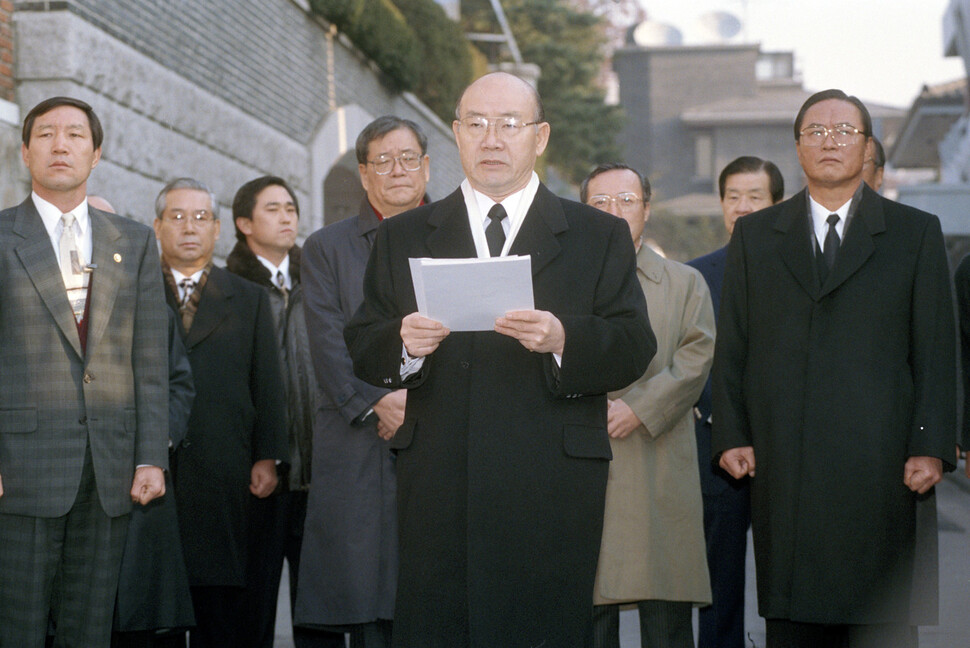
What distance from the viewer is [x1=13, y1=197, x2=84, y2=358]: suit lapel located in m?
4.19

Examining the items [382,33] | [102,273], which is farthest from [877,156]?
[382,33]

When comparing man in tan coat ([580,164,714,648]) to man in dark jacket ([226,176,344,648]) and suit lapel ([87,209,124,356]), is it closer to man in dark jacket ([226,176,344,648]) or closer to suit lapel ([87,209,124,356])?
man in dark jacket ([226,176,344,648])

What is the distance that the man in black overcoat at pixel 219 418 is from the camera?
213 inches

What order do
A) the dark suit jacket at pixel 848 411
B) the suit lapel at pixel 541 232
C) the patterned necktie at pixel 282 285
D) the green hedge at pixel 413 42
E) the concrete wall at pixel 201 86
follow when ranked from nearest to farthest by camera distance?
the suit lapel at pixel 541 232 < the dark suit jacket at pixel 848 411 < the patterned necktie at pixel 282 285 < the concrete wall at pixel 201 86 < the green hedge at pixel 413 42

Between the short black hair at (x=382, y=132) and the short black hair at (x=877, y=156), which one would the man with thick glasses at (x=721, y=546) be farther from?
the short black hair at (x=382, y=132)

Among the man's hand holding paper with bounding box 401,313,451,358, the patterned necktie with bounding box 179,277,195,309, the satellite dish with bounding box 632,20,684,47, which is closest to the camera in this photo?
the man's hand holding paper with bounding box 401,313,451,358

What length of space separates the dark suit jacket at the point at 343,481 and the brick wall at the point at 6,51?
353cm

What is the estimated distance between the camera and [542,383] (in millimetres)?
3447

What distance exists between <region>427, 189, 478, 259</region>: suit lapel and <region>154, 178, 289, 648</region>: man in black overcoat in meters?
2.22

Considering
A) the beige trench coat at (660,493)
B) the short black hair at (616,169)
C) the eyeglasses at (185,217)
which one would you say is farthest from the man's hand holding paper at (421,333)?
the eyeglasses at (185,217)

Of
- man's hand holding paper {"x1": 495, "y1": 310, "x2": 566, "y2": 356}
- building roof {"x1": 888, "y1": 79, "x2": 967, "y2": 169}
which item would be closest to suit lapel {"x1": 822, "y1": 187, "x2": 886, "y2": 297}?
man's hand holding paper {"x1": 495, "y1": 310, "x2": 566, "y2": 356}

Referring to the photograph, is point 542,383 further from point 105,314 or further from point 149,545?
point 149,545

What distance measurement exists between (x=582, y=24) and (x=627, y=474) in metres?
28.6

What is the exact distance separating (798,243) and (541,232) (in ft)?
4.48
